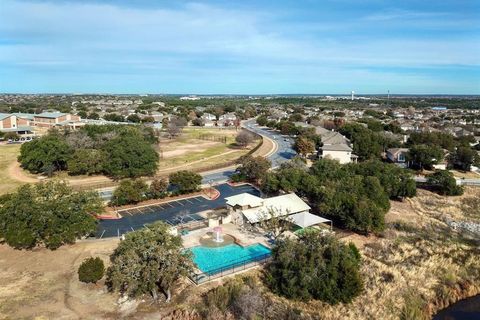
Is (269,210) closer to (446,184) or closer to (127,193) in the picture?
(127,193)

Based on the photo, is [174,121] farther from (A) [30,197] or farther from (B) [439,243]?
(B) [439,243]

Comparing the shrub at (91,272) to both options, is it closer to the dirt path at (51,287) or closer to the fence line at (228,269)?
the dirt path at (51,287)

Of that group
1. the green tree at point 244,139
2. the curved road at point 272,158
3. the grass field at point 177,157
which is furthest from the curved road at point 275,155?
the green tree at point 244,139

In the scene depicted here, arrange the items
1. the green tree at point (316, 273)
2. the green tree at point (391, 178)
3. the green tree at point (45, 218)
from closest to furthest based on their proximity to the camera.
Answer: the green tree at point (316, 273) < the green tree at point (45, 218) < the green tree at point (391, 178)

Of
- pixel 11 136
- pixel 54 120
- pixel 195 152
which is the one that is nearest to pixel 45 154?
pixel 195 152

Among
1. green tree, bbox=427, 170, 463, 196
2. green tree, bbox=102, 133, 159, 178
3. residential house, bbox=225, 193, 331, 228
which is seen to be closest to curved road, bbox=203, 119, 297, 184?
green tree, bbox=102, 133, 159, 178
